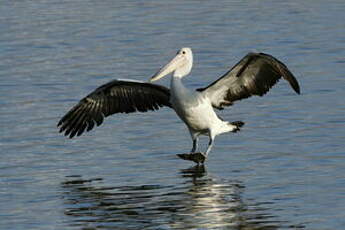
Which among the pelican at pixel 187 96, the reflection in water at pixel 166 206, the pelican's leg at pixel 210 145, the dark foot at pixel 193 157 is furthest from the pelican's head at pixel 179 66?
the reflection in water at pixel 166 206

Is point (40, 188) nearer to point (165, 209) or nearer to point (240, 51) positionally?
point (165, 209)

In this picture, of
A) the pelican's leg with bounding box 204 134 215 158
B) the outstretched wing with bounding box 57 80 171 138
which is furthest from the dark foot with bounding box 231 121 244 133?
the outstretched wing with bounding box 57 80 171 138

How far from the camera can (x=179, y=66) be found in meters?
14.6

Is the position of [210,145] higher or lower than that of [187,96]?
lower

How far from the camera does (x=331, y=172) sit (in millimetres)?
12867

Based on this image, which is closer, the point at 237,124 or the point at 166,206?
the point at 166,206

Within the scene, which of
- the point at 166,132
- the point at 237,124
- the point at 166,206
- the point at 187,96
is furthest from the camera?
the point at 166,132

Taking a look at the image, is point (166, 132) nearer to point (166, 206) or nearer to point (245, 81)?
point (245, 81)

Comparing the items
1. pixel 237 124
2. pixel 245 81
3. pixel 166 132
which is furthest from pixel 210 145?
pixel 166 132

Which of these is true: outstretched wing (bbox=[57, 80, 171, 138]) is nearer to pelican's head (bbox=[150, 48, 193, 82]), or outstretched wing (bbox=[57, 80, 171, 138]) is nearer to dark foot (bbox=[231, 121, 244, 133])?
pelican's head (bbox=[150, 48, 193, 82])

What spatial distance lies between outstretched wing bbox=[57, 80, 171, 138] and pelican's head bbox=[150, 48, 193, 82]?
244mm

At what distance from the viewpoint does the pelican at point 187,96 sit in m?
14.3

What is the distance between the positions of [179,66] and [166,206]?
3083 mm

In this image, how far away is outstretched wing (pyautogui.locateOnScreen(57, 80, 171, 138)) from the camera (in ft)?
48.7
